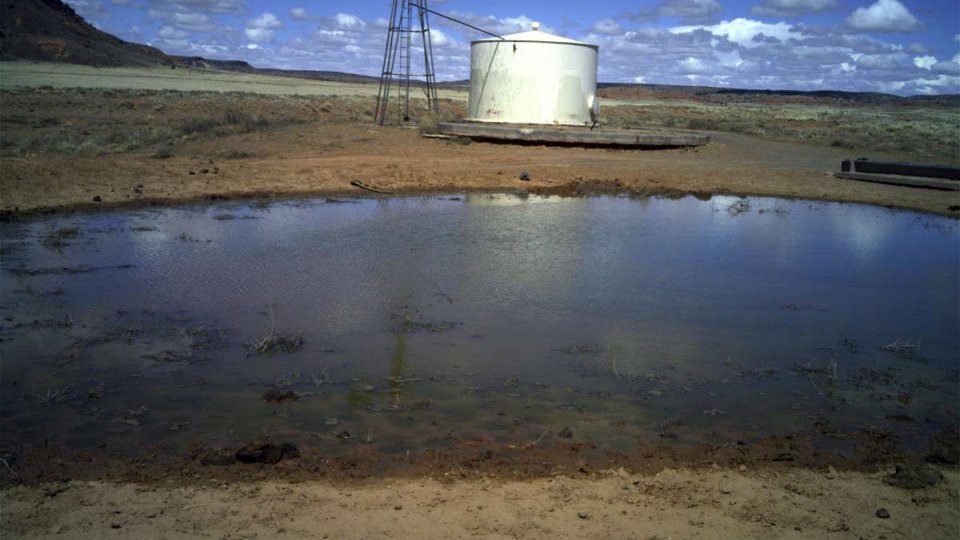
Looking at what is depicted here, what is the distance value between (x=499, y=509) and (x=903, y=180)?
14305mm

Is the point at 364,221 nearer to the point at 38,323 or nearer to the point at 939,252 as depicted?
the point at 38,323

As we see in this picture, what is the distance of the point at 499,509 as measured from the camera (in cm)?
358

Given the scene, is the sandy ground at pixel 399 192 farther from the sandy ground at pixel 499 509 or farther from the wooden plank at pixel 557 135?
the wooden plank at pixel 557 135

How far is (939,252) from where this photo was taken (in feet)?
32.7

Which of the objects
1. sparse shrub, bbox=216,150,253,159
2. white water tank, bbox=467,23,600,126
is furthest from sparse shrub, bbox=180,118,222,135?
white water tank, bbox=467,23,600,126

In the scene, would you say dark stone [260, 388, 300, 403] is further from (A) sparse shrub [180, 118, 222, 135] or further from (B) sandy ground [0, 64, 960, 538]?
(A) sparse shrub [180, 118, 222, 135]

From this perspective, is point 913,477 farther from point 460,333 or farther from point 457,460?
point 460,333

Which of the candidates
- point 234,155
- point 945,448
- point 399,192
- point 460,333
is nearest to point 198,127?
point 234,155

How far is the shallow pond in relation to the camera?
15.5ft

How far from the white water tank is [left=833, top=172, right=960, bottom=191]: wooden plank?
26.8 feet

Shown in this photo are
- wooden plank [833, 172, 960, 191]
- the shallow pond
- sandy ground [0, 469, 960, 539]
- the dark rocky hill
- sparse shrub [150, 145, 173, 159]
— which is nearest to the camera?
sandy ground [0, 469, 960, 539]

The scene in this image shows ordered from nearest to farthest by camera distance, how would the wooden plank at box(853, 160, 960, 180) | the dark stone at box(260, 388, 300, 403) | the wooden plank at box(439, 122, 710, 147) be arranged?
the dark stone at box(260, 388, 300, 403), the wooden plank at box(853, 160, 960, 180), the wooden plank at box(439, 122, 710, 147)

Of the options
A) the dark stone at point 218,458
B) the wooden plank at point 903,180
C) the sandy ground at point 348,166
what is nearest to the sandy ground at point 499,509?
the dark stone at point 218,458

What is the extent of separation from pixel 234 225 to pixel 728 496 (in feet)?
26.5
